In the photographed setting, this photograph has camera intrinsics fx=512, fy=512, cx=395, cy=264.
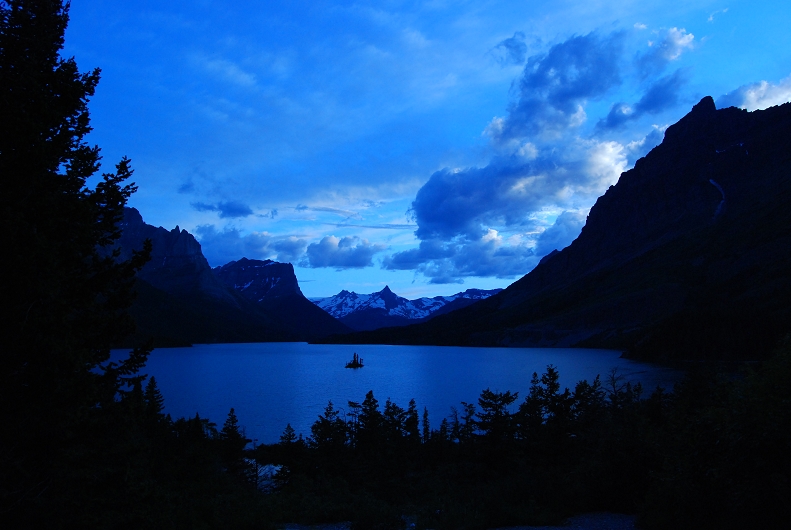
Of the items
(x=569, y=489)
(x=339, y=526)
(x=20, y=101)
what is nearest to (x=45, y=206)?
(x=20, y=101)

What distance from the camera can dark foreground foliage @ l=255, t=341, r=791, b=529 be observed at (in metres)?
10.5

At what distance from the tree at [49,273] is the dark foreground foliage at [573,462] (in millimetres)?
8077

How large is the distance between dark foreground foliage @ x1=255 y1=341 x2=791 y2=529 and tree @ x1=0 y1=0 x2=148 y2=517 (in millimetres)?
8077

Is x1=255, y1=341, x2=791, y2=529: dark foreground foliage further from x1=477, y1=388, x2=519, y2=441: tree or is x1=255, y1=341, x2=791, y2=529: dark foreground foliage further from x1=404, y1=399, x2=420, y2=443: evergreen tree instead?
x1=404, y1=399, x2=420, y2=443: evergreen tree

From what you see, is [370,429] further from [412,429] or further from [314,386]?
[314,386]

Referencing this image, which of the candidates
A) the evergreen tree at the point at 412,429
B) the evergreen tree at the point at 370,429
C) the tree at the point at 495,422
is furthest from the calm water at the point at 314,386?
the tree at the point at 495,422

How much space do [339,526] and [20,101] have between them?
1439cm

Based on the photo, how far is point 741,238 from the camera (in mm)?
197875

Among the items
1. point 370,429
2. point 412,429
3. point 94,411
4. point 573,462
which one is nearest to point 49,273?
point 94,411

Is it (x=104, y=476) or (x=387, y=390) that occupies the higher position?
(x=104, y=476)

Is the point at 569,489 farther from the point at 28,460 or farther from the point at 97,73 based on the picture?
the point at 97,73

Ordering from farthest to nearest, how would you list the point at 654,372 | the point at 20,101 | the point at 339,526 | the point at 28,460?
1. the point at 654,372
2. the point at 339,526
3. the point at 20,101
4. the point at 28,460

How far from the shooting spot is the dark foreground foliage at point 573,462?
10.5 meters

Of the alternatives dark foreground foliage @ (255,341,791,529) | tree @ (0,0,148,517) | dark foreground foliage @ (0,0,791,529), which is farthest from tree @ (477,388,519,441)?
tree @ (0,0,148,517)
